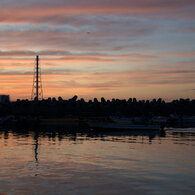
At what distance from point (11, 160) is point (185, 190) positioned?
19.3 m

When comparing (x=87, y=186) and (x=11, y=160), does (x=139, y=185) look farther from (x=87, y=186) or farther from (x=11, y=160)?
(x=11, y=160)

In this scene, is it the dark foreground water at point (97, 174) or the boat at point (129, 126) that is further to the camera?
the boat at point (129, 126)

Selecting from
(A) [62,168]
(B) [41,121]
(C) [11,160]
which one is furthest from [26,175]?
(B) [41,121]

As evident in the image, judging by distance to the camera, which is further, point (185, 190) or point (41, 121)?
point (41, 121)

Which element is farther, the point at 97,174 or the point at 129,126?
the point at 129,126

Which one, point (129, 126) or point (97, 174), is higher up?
point (129, 126)

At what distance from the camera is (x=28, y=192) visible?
23797 mm

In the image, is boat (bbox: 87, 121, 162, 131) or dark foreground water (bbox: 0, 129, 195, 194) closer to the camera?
dark foreground water (bbox: 0, 129, 195, 194)

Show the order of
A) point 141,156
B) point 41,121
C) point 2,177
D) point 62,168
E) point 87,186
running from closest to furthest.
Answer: point 87,186 → point 2,177 → point 62,168 → point 141,156 → point 41,121

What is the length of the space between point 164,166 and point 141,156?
752 centimetres

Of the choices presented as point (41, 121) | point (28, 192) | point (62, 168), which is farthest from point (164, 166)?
point (41, 121)

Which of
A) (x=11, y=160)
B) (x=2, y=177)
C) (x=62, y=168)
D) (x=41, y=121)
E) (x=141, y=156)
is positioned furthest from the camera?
(x=41, y=121)

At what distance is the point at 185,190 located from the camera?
24797 millimetres

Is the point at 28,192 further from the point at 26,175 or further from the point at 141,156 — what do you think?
the point at 141,156
